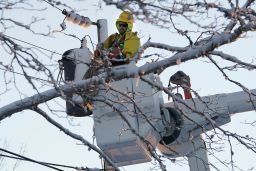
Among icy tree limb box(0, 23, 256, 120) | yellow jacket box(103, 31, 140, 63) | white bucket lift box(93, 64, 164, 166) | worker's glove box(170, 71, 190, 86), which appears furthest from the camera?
worker's glove box(170, 71, 190, 86)

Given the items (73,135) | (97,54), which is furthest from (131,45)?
(73,135)

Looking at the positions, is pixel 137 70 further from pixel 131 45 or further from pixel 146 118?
pixel 131 45

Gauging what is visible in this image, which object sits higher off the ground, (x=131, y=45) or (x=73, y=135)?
(x=131, y=45)

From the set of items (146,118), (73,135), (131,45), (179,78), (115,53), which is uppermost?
(131,45)

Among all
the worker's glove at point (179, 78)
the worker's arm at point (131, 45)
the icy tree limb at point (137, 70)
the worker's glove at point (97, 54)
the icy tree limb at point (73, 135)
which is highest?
the worker's arm at point (131, 45)

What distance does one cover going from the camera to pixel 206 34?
5.12 meters

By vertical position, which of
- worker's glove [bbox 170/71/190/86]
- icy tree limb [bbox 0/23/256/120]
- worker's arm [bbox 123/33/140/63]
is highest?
worker's arm [bbox 123/33/140/63]

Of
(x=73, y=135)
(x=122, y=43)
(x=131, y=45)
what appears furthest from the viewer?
(x=122, y=43)

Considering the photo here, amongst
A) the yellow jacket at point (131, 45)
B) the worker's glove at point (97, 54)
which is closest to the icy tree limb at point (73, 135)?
the worker's glove at point (97, 54)

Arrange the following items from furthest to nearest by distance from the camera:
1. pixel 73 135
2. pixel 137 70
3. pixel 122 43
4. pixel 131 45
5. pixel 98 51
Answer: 1. pixel 122 43
2. pixel 131 45
3. pixel 73 135
4. pixel 98 51
5. pixel 137 70

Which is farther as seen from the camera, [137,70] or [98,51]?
[98,51]

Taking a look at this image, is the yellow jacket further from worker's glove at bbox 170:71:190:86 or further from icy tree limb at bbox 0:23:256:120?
icy tree limb at bbox 0:23:256:120

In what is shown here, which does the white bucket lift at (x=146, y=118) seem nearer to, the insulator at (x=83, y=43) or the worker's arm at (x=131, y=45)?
the insulator at (x=83, y=43)

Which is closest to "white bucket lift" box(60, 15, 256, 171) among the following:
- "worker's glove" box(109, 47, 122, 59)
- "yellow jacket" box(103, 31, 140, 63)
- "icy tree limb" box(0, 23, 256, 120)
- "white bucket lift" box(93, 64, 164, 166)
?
"white bucket lift" box(93, 64, 164, 166)
